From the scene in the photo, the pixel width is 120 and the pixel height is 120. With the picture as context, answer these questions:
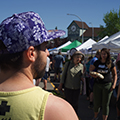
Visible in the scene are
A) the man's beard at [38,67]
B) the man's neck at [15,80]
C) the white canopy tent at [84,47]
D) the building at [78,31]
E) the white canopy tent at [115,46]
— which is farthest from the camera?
the building at [78,31]

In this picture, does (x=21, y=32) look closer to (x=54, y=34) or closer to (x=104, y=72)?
(x=54, y=34)

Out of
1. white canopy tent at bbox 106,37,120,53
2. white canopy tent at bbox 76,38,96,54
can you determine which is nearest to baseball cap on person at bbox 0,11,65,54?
white canopy tent at bbox 106,37,120,53

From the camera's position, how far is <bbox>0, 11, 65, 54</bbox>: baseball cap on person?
1.11m

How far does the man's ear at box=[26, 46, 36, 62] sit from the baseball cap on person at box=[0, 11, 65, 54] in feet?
0.07

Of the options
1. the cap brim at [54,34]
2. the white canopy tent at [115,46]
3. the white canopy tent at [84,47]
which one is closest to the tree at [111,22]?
the white canopy tent at [84,47]

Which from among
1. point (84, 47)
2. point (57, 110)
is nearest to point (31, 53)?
point (57, 110)

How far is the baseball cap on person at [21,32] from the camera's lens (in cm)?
111

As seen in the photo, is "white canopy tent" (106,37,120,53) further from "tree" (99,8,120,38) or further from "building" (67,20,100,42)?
"building" (67,20,100,42)

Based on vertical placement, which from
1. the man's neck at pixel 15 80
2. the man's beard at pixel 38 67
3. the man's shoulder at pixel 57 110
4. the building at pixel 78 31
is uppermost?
the building at pixel 78 31

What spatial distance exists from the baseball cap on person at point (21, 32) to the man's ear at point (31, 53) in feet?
0.07

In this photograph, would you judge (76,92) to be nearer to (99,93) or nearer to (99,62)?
(99,93)

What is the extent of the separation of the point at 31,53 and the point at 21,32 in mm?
137

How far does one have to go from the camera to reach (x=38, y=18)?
46.8 inches

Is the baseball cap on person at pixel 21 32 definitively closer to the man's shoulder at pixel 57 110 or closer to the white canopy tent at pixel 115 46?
the man's shoulder at pixel 57 110
